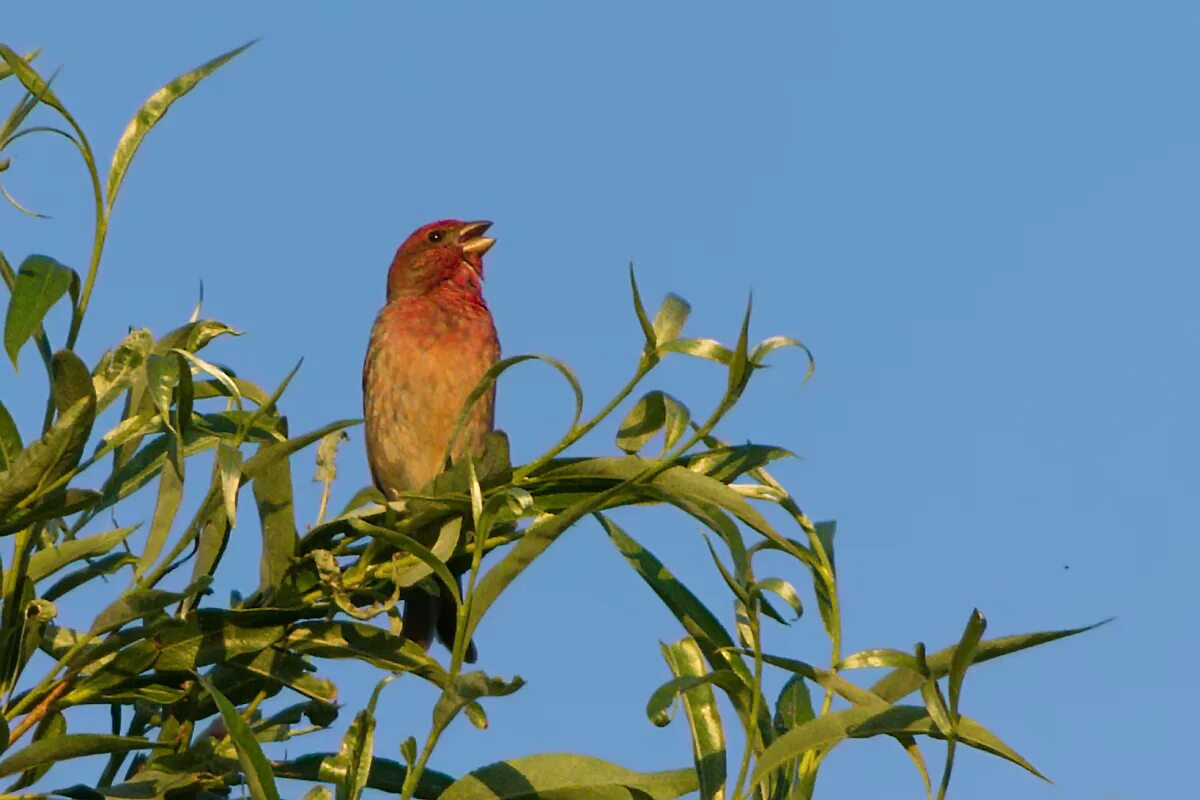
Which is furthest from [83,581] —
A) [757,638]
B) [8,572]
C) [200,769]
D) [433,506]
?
[757,638]

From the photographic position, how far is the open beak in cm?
669

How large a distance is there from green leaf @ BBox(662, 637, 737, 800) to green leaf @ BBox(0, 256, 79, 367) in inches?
38.5

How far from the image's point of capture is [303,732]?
2465 mm

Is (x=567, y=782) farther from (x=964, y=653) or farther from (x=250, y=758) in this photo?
(x=964, y=653)

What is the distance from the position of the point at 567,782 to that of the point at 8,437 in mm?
910

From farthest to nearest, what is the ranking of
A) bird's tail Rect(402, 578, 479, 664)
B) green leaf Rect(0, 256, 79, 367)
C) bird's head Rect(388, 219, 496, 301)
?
1. bird's head Rect(388, 219, 496, 301)
2. bird's tail Rect(402, 578, 479, 664)
3. green leaf Rect(0, 256, 79, 367)

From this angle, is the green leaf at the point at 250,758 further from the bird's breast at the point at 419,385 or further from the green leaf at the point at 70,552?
the bird's breast at the point at 419,385

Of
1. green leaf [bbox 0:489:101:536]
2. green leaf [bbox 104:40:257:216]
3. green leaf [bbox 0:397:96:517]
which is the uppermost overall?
green leaf [bbox 104:40:257:216]

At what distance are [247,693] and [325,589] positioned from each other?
243 mm

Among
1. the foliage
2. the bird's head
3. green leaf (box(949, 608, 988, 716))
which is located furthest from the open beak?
green leaf (box(949, 608, 988, 716))

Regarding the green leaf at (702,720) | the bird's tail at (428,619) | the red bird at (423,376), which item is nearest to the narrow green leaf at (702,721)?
the green leaf at (702,720)

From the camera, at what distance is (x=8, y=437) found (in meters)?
2.17

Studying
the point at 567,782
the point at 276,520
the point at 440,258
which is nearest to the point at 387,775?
the point at 567,782

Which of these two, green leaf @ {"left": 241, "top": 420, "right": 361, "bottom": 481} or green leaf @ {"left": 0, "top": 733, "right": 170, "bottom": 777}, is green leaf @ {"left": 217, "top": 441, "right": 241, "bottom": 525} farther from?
green leaf @ {"left": 0, "top": 733, "right": 170, "bottom": 777}
